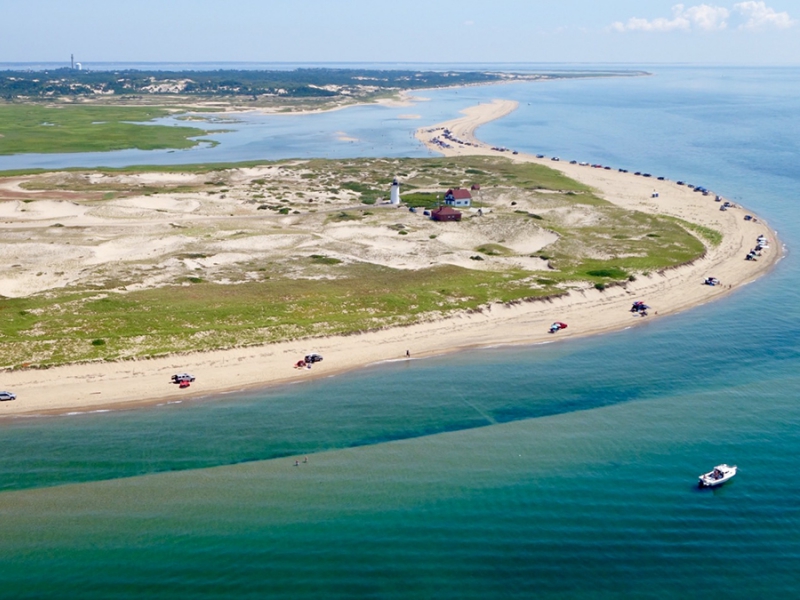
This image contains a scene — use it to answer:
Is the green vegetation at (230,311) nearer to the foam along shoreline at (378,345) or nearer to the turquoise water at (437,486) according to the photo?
the foam along shoreline at (378,345)

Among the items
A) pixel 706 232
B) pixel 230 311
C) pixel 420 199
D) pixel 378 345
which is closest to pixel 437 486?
pixel 378 345

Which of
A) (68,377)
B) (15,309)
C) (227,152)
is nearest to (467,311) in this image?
(68,377)

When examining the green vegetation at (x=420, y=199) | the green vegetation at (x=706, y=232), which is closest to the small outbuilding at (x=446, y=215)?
the green vegetation at (x=420, y=199)

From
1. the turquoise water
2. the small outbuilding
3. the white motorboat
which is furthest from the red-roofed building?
the white motorboat

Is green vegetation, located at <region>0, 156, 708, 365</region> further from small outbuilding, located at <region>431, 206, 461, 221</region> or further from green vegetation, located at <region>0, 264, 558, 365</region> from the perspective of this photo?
small outbuilding, located at <region>431, 206, 461, 221</region>

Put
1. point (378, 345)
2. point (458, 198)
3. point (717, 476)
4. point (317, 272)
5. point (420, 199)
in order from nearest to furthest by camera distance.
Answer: point (717, 476) < point (378, 345) < point (317, 272) < point (458, 198) < point (420, 199)

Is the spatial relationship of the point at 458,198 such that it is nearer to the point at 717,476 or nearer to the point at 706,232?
the point at 706,232
